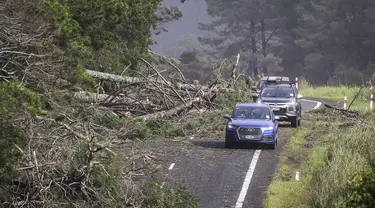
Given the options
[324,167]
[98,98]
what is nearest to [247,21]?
[98,98]

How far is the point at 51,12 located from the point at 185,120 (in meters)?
8.15

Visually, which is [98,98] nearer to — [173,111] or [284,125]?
[173,111]

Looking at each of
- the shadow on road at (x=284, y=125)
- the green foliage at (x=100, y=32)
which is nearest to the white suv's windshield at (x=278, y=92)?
the shadow on road at (x=284, y=125)

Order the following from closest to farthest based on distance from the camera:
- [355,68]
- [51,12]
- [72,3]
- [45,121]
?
[45,121] < [51,12] < [72,3] < [355,68]

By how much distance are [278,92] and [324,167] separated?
14.9 metres

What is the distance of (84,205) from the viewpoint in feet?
55.4

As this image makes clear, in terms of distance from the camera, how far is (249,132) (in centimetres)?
2769

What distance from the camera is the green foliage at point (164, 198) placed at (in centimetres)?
1734

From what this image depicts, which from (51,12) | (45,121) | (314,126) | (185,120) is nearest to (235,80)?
(314,126)

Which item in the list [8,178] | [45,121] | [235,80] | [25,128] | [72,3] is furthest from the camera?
[235,80]

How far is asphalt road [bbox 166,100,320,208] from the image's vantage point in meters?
20.6

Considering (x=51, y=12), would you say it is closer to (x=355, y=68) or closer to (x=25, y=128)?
(x=25, y=128)

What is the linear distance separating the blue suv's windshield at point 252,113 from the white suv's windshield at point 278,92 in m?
6.54

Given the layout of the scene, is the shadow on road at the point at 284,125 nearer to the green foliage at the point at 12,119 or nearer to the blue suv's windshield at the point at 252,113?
the blue suv's windshield at the point at 252,113
